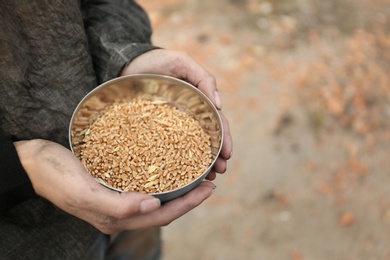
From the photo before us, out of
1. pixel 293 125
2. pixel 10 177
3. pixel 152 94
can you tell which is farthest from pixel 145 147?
pixel 293 125

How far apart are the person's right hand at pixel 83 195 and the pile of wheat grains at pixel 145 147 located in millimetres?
88

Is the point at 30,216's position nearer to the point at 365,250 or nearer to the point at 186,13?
the point at 365,250

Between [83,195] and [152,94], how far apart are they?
0.46 metres

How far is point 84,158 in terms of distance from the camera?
1171mm

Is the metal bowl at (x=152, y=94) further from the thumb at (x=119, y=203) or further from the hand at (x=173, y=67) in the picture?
the thumb at (x=119, y=203)

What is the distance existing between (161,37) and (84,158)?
2376 millimetres

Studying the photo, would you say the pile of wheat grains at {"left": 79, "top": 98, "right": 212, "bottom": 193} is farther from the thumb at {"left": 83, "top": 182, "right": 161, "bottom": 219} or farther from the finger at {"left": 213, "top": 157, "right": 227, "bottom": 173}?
the thumb at {"left": 83, "top": 182, "right": 161, "bottom": 219}

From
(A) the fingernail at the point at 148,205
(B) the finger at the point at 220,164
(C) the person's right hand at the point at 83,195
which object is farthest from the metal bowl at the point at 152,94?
(A) the fingernail at the point at 148,205

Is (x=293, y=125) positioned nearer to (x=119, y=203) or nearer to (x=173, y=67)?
(x=173, y=67)

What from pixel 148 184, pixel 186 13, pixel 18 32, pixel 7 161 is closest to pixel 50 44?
pixel 18 32

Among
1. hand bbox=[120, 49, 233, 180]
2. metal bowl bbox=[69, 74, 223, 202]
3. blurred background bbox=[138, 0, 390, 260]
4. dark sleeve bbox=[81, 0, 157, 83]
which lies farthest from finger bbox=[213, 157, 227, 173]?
blurred background bbox=[138, 0, 390, 260]

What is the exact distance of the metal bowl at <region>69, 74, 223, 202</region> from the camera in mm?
1170

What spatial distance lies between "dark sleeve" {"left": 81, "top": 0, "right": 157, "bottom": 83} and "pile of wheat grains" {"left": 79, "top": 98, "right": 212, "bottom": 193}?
0.42ft

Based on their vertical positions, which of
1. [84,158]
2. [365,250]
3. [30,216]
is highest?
[84,158]
